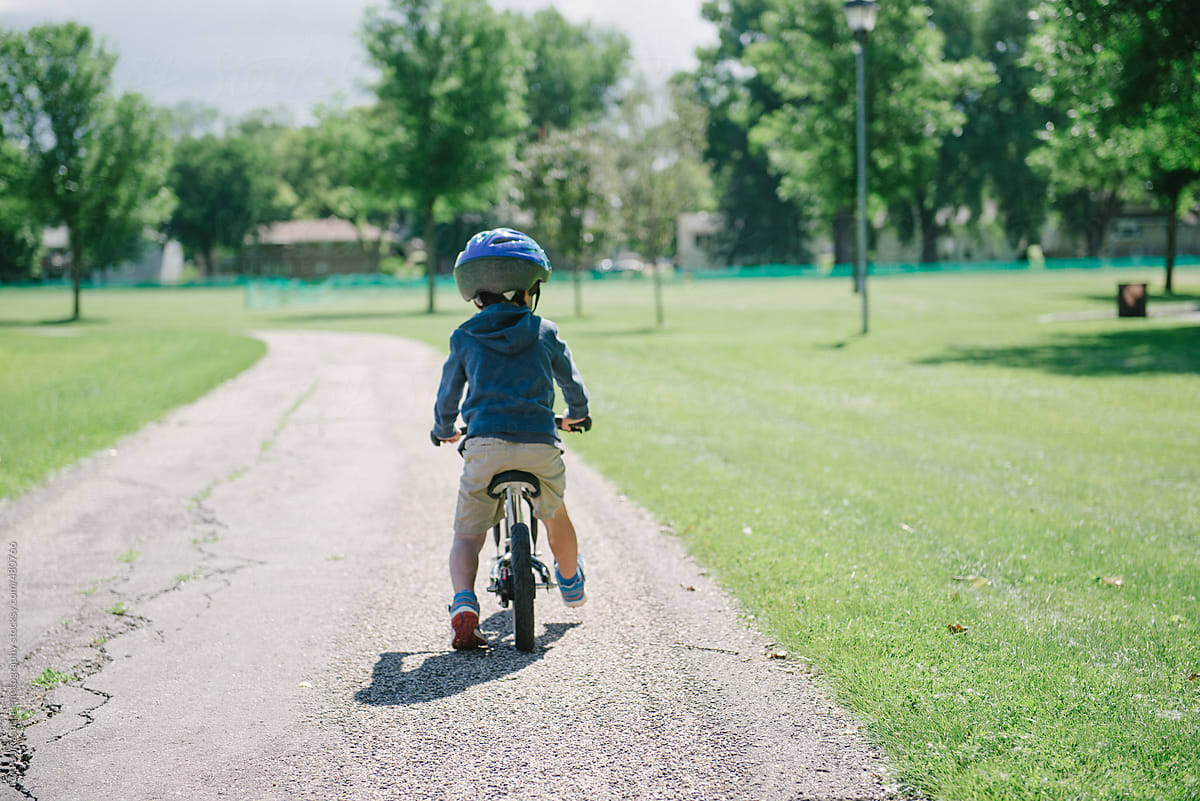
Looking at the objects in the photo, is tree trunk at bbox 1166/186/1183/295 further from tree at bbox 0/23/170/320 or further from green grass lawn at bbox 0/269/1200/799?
tree at bbox 0/23/170/320

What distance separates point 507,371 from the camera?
4.79 m

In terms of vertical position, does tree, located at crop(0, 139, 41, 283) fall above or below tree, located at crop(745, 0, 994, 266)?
below

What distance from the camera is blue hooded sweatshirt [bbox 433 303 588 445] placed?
4.75 meters

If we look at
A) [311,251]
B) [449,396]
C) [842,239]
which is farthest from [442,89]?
[311,251]

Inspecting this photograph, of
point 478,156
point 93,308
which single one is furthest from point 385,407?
point 93,308

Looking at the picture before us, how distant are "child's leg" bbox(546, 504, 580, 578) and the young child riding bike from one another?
120 millimetres

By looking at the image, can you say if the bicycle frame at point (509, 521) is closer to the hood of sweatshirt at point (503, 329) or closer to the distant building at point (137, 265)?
the hood of sweatshirt at point (503, 329)

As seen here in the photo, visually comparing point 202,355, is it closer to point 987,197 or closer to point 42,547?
point 42,547

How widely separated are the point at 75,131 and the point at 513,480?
4424cm

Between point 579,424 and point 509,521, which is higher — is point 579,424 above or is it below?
above

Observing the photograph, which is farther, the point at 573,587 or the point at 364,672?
the point at 573,587

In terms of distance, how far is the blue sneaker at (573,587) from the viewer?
16.9ft

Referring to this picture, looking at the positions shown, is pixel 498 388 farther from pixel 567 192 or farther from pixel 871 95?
pixel 871 95

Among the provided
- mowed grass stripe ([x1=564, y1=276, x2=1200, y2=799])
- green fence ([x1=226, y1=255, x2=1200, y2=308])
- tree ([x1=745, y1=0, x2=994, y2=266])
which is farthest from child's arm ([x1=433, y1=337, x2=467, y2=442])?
green fence ([x1=226, y1=255, x2=1200, y2=308])
